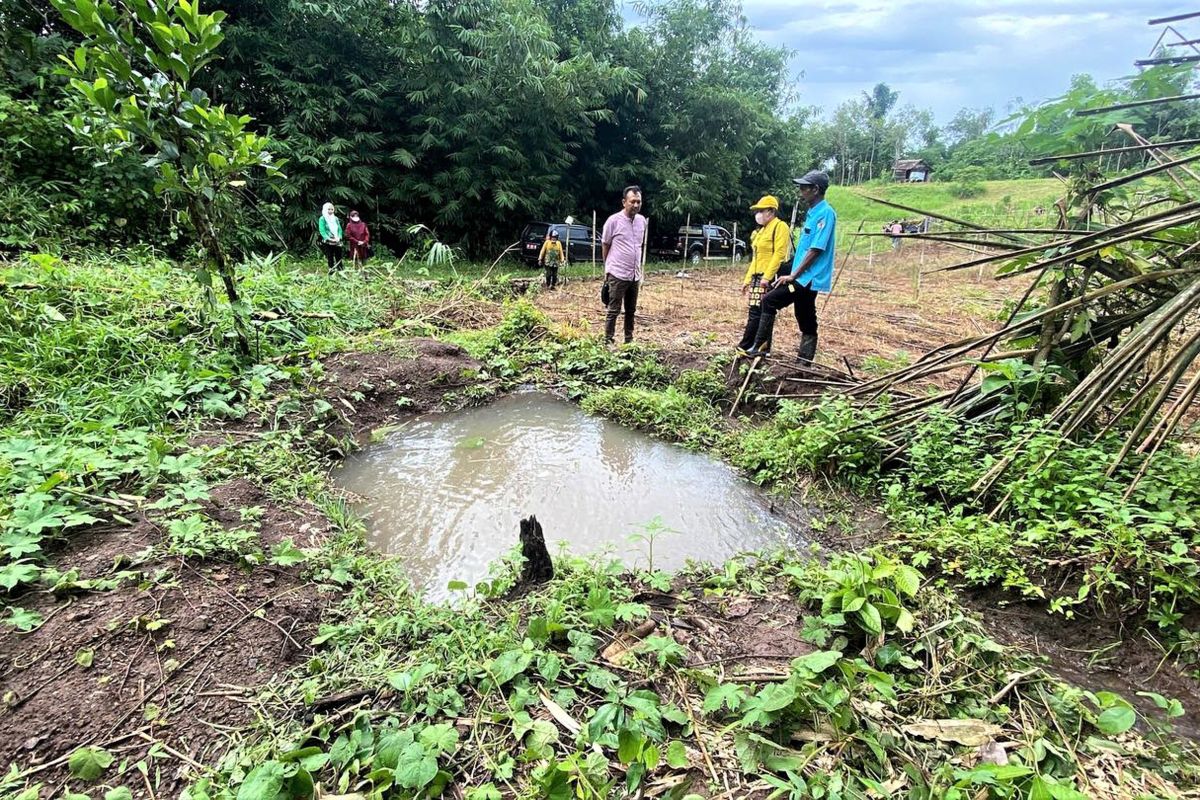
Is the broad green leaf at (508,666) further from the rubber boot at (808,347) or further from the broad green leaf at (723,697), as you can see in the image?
the rubber boot at (808,347)

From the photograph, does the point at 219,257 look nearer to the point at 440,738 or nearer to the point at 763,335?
the point at 440,738

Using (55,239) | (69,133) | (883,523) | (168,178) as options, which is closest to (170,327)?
(168,178)

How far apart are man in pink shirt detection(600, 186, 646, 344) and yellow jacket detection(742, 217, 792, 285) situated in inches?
49.6

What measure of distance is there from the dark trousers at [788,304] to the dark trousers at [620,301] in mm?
1594

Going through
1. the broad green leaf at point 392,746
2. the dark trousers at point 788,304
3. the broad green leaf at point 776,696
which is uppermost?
the dark trousers at point 788,304

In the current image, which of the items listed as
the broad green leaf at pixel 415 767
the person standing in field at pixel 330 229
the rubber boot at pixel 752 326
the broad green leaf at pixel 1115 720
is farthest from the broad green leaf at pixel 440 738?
the person standing in field at pixel 330 229

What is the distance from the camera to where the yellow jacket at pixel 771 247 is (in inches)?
199

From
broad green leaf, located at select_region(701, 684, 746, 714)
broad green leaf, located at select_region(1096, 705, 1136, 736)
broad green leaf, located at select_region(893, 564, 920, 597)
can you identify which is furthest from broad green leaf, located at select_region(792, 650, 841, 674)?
broad green leaf, located at select_region(1096, 705, 1136, 736)

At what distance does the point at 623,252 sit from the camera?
5742 mm

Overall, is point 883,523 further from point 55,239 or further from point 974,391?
point 55,239

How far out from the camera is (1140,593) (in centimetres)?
224

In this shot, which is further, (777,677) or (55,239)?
(55,239)

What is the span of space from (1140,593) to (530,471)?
3.18 metres

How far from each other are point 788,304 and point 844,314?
456 cm
